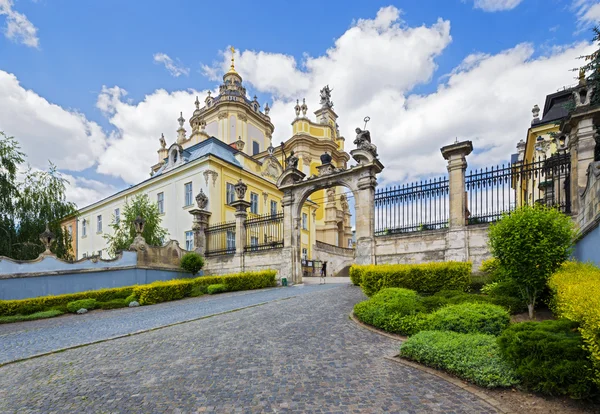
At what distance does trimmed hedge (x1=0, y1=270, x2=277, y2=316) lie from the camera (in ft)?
46.2

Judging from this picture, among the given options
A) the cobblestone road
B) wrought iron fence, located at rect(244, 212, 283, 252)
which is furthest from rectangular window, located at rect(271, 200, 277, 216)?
the cobblestone road

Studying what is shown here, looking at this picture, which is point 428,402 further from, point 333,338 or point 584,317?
point 333,338


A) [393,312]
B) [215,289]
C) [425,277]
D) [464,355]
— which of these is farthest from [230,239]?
[464,355]

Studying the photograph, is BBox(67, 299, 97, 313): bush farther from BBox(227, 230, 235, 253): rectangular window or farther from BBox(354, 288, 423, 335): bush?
Result: BBox(354, 288, 423, 335): bush

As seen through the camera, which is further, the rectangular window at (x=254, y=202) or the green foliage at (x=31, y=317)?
the rectangular window at (x=254, y=202)

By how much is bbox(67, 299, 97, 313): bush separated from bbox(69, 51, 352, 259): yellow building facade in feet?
45.2

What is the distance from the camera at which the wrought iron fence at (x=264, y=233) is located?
19938 mm

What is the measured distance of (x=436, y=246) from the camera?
13586 millimetres

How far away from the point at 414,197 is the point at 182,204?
70.8ft

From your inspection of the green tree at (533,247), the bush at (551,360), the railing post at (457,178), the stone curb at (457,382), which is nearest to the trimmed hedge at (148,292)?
the railing post at (457,178)

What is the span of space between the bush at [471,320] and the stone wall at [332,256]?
2354 cm

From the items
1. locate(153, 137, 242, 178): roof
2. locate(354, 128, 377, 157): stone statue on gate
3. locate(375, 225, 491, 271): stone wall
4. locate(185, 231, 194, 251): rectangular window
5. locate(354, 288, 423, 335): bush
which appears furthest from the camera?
locate(153, 137, 242, 178): roof

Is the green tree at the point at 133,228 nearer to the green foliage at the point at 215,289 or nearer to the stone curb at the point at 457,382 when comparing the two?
the green foliage at the point at 215,289

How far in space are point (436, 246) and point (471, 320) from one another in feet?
26.2
